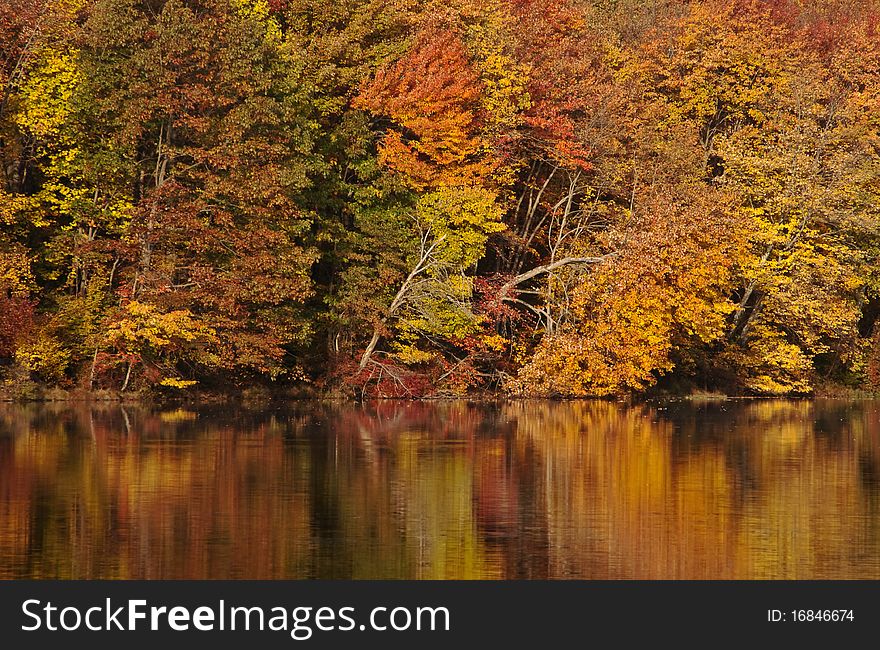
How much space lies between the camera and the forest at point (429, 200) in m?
48.4

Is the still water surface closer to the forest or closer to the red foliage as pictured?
the red foliage

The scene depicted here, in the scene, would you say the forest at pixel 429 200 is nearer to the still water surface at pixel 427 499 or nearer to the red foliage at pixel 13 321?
the red foliage at pixel 13 321

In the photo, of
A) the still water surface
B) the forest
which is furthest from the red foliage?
the still water surface

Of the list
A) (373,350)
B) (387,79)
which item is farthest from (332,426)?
(387,79)

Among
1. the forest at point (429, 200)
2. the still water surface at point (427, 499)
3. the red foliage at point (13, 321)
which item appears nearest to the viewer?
the still water surface at point (427, 499)

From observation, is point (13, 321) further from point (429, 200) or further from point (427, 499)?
point (427, 499)

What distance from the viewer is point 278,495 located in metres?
25.9

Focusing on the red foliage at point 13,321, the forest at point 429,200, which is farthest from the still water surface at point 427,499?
the forest at point 429,200

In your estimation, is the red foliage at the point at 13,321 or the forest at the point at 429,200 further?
the forest at the point at 429,200

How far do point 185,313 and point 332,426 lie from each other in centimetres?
894

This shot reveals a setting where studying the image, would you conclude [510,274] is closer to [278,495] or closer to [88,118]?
[88,118]

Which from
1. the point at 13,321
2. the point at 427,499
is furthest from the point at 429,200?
the point at 427,499

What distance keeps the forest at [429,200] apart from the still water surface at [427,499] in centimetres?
801
